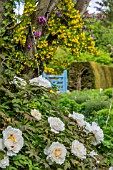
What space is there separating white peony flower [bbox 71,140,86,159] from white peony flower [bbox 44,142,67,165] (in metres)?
0.07

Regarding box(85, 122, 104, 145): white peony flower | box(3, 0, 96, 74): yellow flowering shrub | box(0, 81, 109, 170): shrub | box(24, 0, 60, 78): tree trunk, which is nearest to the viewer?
box(0, 81, 109, 170): shrub

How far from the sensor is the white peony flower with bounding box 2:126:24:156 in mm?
1561

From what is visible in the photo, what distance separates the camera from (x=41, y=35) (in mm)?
3219

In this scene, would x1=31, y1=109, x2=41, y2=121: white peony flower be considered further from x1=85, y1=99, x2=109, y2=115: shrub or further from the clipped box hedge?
the clipped box hedge

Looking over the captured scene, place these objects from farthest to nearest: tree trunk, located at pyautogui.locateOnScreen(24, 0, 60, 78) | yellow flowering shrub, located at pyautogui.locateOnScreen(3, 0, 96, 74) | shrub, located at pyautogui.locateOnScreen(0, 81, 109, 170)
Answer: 1. yellow flowering shrub, located at pyautogui.locateOnScreen(3, 0, 96, 74)
2. tree trunk, located at pyautogui.locateOnScreen(24, 0, 60, 78)
3. shrub, located at pyautogui.locateOnScreen(0, 81, 109, 170)

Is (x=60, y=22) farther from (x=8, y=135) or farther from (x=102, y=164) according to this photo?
(x=8, y=135)

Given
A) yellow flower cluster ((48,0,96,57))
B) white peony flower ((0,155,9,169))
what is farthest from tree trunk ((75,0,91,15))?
white peony flower ((0,155,9,169))

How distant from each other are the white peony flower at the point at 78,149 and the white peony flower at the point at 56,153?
0.25 ft

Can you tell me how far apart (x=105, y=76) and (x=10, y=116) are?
36.2ft

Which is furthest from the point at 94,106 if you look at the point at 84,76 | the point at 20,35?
the point at 84,76

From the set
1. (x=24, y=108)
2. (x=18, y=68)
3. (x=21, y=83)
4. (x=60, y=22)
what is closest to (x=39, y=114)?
(x=24, y=108)

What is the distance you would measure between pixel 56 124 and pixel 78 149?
149 mm

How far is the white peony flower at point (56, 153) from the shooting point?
165 centimetres

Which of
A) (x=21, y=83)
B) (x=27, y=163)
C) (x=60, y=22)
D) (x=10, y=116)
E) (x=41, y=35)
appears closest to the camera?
(x=27, y=163)
